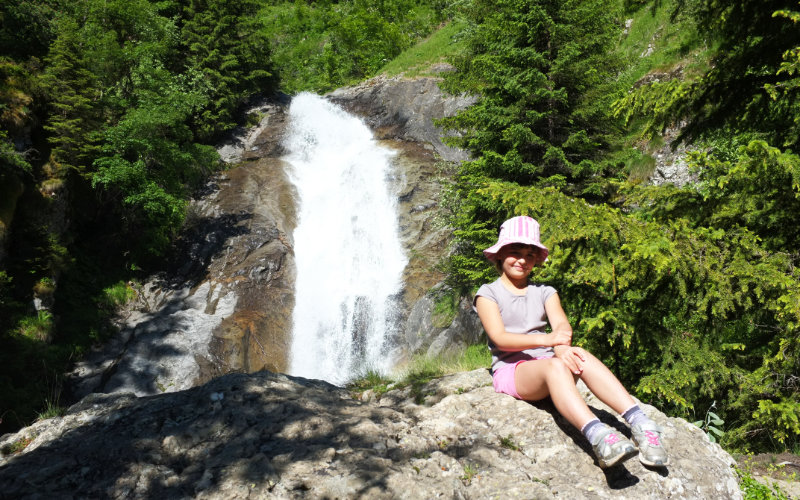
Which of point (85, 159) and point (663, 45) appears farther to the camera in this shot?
point (663, 45)

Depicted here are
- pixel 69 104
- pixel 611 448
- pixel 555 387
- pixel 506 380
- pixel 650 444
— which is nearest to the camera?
pixel 611 448

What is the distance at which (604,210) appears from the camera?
3.88 m

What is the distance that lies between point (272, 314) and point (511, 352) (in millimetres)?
10562

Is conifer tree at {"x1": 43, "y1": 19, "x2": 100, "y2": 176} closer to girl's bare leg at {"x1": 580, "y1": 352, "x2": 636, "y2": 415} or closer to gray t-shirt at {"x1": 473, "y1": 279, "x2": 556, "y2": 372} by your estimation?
gray t-shirt at {"x1": 473, "y1": 279, "x2": 556, "y2": 372}

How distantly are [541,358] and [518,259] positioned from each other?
2.51 ft

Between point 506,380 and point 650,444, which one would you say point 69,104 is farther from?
point 650,444

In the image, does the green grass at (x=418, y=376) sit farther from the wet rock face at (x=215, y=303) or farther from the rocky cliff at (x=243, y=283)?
the wet rock face at (x=215, y=303)

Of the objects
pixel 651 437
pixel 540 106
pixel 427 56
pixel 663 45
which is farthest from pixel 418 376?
pixel 427 56

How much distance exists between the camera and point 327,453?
8.20ft

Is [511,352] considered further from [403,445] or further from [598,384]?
[403,445]

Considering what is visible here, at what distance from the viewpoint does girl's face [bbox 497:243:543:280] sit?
10.5 ft

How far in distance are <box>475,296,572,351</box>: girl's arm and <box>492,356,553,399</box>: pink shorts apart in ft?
1.04

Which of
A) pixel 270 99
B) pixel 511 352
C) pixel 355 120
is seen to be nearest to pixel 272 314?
pixel 511 352

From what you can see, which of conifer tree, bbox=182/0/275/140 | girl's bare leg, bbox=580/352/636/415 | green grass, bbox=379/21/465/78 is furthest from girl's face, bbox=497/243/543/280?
green grass, bbox=379/21/465/78
